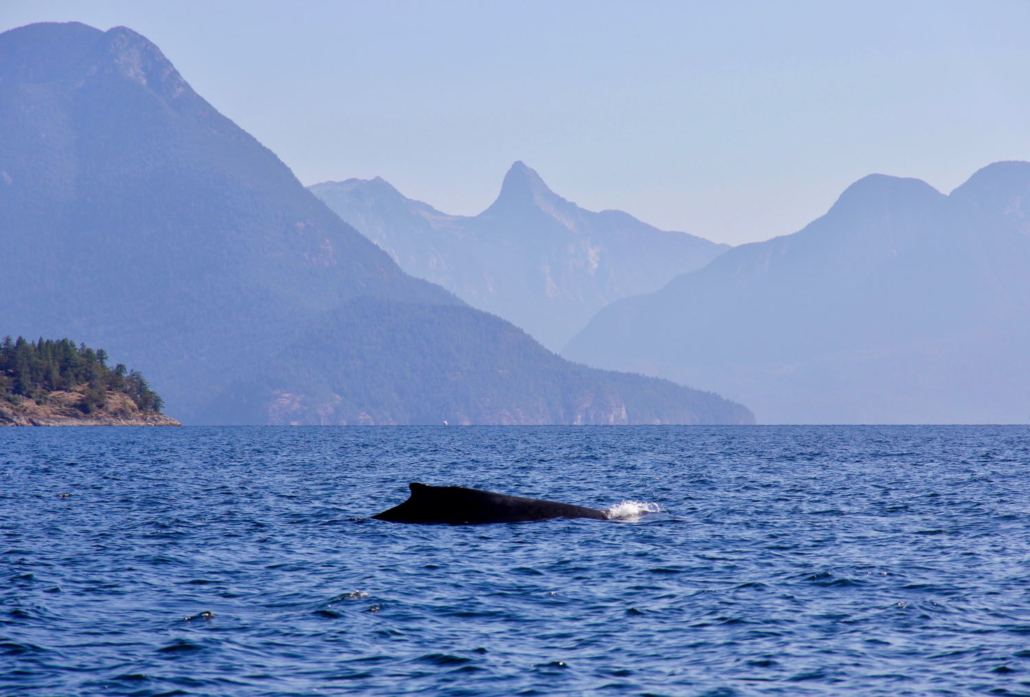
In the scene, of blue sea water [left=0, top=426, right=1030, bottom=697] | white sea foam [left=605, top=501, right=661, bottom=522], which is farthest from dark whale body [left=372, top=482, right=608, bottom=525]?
white sea foam [left=605, top=501, right=661, bottom=522]

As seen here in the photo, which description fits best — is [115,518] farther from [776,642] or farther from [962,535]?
[962,535]

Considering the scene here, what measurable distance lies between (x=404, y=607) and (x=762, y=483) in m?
44.0

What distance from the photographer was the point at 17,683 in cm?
1977

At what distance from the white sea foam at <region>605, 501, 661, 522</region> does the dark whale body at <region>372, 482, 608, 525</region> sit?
7.07 ft

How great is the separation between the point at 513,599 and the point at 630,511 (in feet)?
60.2

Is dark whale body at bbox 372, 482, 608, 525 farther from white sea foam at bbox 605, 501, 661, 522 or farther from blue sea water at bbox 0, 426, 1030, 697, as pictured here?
white sea foam at bbox 605, 501, 661, 522

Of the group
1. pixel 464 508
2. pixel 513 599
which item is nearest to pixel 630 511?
pixel 464 508

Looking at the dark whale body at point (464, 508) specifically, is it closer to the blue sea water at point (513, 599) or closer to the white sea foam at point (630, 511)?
the blue sea water at point (513, 599)

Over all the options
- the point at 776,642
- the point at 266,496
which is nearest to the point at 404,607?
the point at 776,642

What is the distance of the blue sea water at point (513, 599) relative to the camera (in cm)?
2041

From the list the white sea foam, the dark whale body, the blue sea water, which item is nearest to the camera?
the blue sea water

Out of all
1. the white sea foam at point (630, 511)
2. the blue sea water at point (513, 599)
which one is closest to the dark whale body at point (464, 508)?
the blue sea water at point (513, 599)

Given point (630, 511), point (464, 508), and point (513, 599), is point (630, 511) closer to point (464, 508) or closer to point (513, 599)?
point (464, 508)

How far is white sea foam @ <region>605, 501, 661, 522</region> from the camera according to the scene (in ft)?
141
